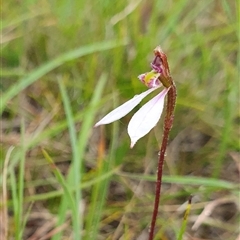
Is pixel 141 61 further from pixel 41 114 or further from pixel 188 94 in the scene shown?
pixel 41 114

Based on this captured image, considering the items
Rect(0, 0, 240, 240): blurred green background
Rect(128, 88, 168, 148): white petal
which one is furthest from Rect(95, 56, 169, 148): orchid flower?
Rect(0, 0, 240, 240): blurred green background

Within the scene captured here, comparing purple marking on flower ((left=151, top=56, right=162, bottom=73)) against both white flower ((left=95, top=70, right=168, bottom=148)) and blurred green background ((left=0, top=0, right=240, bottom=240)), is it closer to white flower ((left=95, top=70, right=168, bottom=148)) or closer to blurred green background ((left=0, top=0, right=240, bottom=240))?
white flower ((left=95, top=70, right=168, bottom=148))

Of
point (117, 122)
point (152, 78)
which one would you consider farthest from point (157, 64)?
point (117, 122)

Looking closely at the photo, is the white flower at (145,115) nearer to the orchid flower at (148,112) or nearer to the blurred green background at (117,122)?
the orchid flower at (148,112)

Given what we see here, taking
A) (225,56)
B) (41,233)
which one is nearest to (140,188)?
(41,233)

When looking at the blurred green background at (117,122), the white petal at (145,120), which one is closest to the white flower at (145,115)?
the white petal at (145,120)
